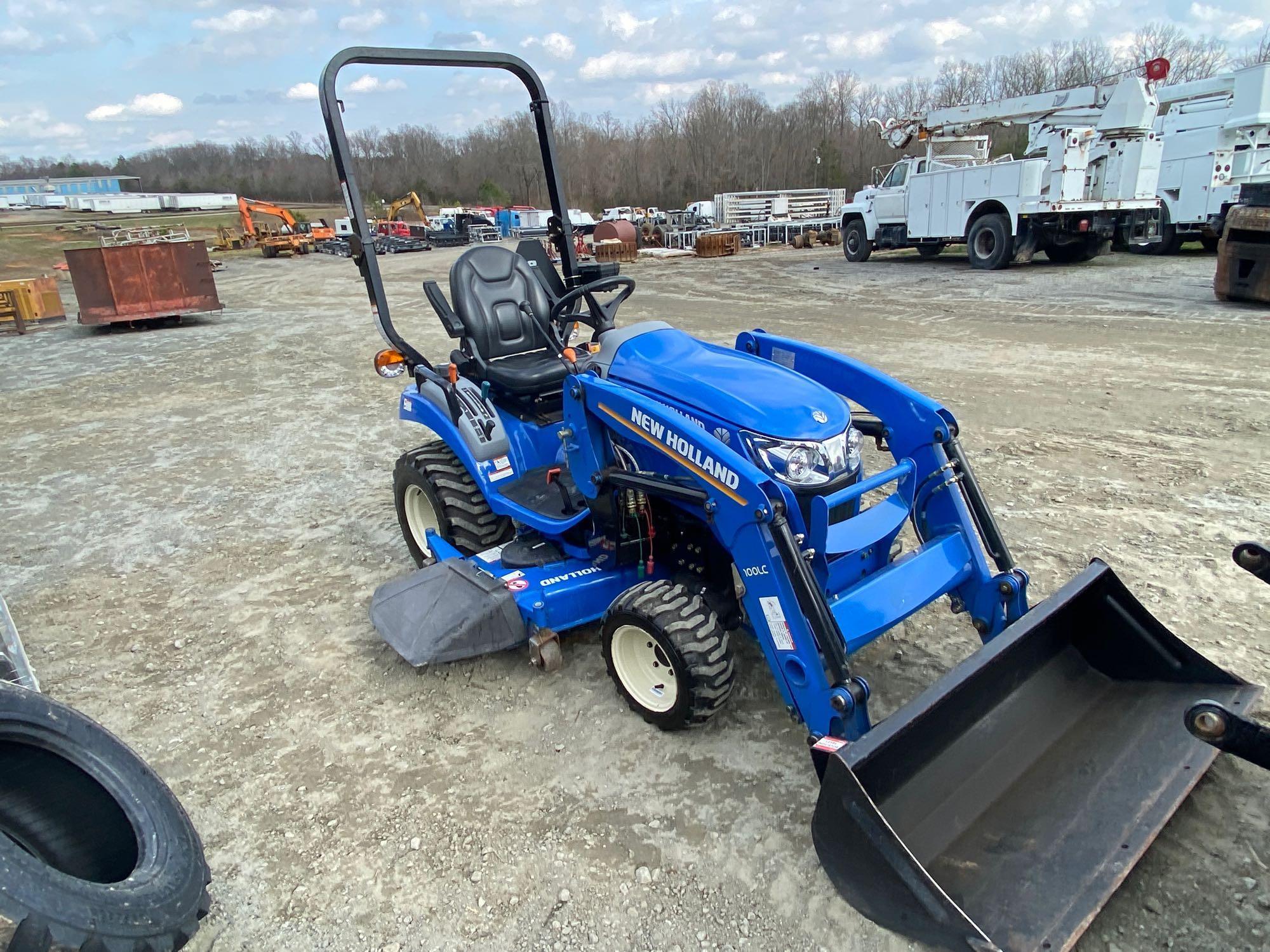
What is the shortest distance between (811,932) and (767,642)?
2.45ft

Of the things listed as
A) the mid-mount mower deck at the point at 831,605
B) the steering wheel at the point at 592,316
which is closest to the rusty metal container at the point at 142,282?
the mid-mount mower deck at the point at 831,605

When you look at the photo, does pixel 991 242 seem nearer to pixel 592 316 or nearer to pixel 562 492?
pixel 592 316

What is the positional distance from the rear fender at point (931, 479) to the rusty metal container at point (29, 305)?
14.7 metres

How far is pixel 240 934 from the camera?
87.5 inches

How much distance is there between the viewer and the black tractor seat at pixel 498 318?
3.88 meters

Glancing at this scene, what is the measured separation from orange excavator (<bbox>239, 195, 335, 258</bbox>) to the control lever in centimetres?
2864

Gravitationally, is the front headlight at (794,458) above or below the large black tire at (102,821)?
above

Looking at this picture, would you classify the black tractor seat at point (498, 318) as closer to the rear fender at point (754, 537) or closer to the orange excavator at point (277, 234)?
the rear fender at point (754, 537)

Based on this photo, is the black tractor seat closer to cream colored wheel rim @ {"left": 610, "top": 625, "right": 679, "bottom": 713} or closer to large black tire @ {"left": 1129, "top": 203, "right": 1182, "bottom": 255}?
cream colored wheel rim @ {"left": 610, "top": 625, "right": 679, "bottom": 713}

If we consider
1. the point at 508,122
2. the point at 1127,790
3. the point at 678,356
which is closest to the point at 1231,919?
the point at 1127,790

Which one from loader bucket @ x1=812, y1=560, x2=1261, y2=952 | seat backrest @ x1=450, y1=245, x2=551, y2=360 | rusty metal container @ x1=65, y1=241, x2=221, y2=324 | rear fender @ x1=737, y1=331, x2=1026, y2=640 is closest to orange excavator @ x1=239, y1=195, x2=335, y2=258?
rusty metal container @ x1=65, y1=241, x2=221, y2=324

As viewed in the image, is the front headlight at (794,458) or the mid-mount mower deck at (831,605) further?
the front headlight at (794,458)

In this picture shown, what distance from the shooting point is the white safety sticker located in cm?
238

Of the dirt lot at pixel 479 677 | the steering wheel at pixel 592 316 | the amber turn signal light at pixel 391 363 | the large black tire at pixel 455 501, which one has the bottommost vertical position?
the dirt lot at pixel 479 677
